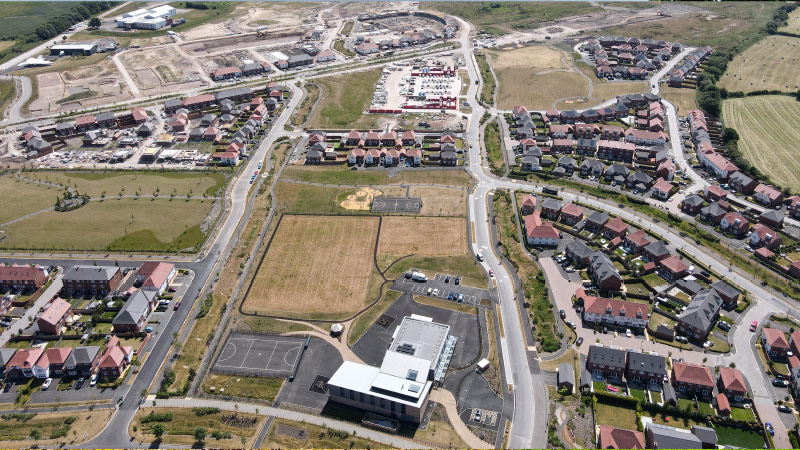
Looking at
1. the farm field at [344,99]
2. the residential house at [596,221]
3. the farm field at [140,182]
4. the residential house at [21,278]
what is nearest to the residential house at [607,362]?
the residential house at [596,221]

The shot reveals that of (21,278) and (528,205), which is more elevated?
(528,205)

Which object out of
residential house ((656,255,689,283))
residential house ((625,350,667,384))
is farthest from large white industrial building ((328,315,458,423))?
residential house ((656,255,689,283))

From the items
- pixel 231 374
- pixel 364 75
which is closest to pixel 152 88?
pixel 364 75

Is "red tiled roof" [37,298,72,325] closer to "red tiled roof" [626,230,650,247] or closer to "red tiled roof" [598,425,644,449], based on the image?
"red tiled roof" [598,425,644,449]

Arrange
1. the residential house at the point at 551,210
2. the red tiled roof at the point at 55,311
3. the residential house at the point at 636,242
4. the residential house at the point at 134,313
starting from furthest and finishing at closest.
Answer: the residential house at the point at 551,210
the residential house at the point at 636,242
the residential house at the point at 134,313
the red tiled roof at the point at 55,311

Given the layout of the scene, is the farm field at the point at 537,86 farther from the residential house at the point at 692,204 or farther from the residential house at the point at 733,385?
the residential house at the point at 733,385

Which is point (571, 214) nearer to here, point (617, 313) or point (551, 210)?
point (551, 210)

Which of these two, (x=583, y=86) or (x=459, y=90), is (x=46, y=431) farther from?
(x=583, y=86)

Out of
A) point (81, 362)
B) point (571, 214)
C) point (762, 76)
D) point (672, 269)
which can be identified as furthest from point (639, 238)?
point (762, 76)
